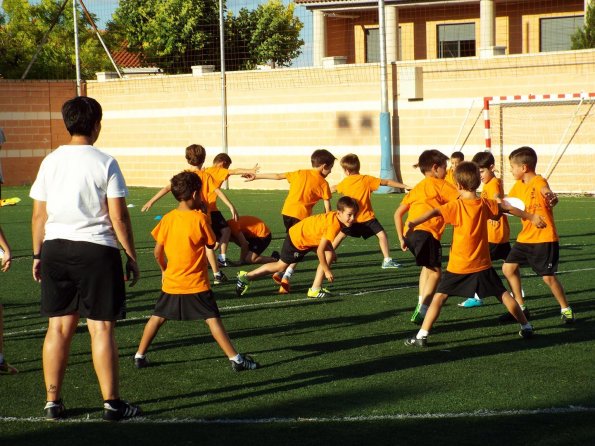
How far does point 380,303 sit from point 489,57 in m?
16.7

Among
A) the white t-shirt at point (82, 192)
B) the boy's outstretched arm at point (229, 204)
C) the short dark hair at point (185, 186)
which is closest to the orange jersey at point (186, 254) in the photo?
the short dark hair at point (185, 186)

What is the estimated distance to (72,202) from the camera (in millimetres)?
5977

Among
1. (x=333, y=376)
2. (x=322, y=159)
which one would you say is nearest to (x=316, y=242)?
(x=322, y=159)

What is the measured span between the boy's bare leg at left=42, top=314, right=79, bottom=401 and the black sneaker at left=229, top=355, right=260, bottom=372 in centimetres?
149

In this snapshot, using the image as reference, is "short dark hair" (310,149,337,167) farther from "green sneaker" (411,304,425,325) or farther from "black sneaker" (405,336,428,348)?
"black sneaker" (405,336,428,348)

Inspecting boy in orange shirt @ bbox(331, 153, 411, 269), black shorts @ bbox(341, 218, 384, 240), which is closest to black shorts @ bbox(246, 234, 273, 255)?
boy in orange shirt @ bbox(331, 153, 411, 269)

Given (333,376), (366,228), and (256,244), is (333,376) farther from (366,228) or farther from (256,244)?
(366,228)

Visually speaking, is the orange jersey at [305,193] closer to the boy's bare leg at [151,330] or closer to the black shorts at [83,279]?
the boy's bare leg at [151,330]

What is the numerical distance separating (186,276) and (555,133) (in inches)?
750

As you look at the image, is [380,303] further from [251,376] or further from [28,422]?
[28,422]

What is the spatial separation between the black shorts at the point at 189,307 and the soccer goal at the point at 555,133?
17203mm

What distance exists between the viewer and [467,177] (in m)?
8.17

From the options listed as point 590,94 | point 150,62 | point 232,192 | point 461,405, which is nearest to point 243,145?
point 232,192

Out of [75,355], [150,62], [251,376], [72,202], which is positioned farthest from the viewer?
[150,62]
